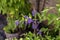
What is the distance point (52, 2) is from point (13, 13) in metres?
0.52

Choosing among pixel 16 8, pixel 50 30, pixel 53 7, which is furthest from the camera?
pixel 16 8

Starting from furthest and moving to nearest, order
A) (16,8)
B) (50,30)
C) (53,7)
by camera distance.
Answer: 1. (16,8)
2. (50,30)
3. (53,7)

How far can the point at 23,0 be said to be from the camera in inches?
85.6

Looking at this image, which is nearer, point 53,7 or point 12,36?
point 53,7

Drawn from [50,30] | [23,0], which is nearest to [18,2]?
[23,0]

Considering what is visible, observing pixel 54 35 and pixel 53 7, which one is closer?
pixel 53 7

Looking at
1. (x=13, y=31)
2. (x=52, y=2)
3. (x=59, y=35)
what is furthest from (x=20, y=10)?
(x=59, y=35)

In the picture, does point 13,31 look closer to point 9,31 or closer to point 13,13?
point 9,31

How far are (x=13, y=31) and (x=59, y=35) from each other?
21.5 inches

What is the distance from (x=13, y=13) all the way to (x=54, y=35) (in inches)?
22.3

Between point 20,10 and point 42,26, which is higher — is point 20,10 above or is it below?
above

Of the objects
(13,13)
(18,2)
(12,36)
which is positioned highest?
(18,2)

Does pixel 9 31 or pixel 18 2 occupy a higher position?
pixel 18 2

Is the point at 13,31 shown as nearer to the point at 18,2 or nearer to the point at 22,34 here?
the point at 22,34
